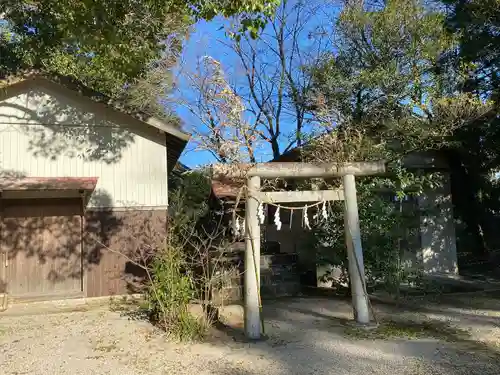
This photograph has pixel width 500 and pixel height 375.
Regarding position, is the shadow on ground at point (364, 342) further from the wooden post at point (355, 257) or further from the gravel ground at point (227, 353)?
the wooden post at point (355, 257)

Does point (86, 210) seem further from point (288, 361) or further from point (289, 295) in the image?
point (288, 361)

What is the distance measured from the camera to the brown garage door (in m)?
10.8

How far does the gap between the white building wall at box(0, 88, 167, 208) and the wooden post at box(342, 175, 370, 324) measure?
4.85 m

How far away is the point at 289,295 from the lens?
36.5 ft

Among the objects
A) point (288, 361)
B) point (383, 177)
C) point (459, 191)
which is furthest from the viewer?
point (459, 191)

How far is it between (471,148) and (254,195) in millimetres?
8931

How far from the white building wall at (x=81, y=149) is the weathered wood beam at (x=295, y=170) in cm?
414

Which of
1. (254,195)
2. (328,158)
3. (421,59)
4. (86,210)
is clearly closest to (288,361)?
(254,195)

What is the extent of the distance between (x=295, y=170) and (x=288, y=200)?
0.49m

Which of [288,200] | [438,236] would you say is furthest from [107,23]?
[438,236]

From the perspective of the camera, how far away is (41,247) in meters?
10.9

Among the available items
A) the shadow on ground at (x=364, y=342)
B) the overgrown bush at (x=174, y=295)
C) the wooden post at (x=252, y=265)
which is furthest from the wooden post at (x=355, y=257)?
the overgrown bush at (x=174, y=295)

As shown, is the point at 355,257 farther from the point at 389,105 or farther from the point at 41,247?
the point at 389,105

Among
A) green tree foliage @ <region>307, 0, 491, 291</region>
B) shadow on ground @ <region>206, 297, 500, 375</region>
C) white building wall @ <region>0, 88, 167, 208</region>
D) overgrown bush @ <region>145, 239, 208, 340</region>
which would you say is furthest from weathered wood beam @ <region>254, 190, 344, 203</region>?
white building wall @ <region>0, 88, 167, 208</region>
